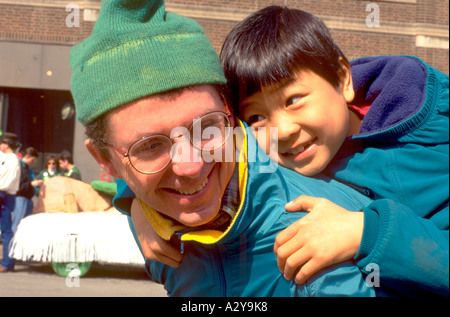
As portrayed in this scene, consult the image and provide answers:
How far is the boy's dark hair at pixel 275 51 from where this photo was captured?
0.86 m

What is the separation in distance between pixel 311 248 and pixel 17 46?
222 cm

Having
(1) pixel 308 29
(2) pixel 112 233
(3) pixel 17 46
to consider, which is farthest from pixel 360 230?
(2) pixel 112 233

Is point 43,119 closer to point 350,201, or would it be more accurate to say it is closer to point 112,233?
point 112,233

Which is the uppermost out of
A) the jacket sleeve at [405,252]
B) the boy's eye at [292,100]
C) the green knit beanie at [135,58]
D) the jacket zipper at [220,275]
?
the green knit beanie at [135,58]

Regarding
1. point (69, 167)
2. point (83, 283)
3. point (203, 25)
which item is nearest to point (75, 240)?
point (83, 283)

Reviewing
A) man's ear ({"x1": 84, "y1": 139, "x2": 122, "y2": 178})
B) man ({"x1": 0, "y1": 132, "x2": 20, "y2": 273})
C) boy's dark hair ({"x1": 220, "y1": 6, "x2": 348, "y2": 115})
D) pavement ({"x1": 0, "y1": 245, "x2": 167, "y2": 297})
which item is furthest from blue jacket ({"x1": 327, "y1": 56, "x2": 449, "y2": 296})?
man ({"x1": 0, "y1": 132, "x2": 20, "y2": 273})

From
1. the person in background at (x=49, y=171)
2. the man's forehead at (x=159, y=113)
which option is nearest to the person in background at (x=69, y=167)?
the person in background at (x=49, y=171)

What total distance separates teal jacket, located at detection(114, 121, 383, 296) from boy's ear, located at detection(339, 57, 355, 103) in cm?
15

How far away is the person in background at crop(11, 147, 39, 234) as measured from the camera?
453 centimetres

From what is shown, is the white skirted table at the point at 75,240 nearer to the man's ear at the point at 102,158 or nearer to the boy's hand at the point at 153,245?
the boy's hand at the point at 153,245

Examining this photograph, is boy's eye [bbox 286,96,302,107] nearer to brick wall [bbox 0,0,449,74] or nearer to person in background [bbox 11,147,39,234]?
brick wall [bbox 0,0,449,74]

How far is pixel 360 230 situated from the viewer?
750 mm
